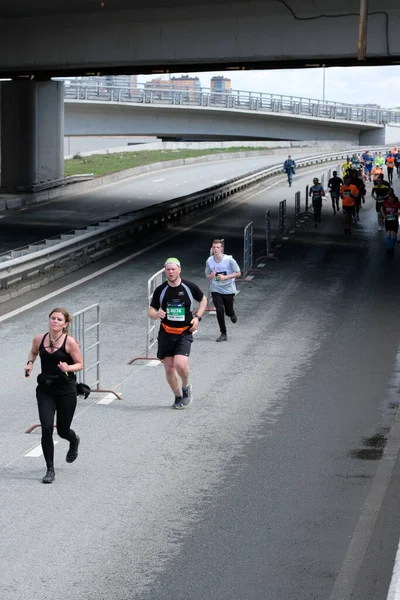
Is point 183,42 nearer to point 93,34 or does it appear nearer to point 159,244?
point 93,34

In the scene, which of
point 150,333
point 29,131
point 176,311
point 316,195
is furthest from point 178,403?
point 29,131

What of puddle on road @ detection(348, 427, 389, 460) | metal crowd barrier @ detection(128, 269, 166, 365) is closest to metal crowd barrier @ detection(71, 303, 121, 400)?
metal crowd barrier @ detection(128, 269, 166, 365)

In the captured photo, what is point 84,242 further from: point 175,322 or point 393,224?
point 175,322

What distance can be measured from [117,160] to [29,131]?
26545mm

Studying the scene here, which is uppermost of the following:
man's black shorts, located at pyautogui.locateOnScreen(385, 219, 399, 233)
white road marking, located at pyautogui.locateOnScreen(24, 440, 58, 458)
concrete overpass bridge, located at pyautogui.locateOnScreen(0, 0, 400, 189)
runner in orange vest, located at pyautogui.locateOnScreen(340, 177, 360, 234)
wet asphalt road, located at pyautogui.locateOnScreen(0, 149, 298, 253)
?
concrete overpass bridge, located at pyautogui.locateOnScreen(0, 0, 400, 189)

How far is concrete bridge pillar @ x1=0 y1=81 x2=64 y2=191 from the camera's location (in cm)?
4906

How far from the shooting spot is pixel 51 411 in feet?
36.6

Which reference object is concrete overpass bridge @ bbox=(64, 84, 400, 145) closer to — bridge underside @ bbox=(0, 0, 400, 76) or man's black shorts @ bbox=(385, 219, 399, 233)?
bridge underside @ bbox=(0, 0, 400, 76)

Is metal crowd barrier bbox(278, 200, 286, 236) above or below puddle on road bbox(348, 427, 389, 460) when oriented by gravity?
above

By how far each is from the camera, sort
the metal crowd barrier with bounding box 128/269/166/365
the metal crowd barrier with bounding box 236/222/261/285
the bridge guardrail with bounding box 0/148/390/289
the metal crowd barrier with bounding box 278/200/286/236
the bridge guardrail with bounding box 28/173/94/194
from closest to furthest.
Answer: the metal crowd barrier with bounding box 128/269/166/365, the bridge guardrail with bounding box 0/148/390/289, the metal crowd barrier with bounding box 236/222/261/285, the metal crowd barrier with bounding box 278/200/286/236, the bridge guardrail with bounding box 28/173/94/194

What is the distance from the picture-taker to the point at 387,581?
8.80 meters

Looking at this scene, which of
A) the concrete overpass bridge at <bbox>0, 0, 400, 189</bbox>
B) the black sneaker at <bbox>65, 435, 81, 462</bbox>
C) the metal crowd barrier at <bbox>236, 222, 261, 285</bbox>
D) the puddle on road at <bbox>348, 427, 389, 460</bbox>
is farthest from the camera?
the concrete overpass bridge at <bbox>0, 0, 400, 189</bbox>

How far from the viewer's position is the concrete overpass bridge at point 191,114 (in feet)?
258

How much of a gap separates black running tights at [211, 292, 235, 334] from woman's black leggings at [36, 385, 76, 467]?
7682 mm
